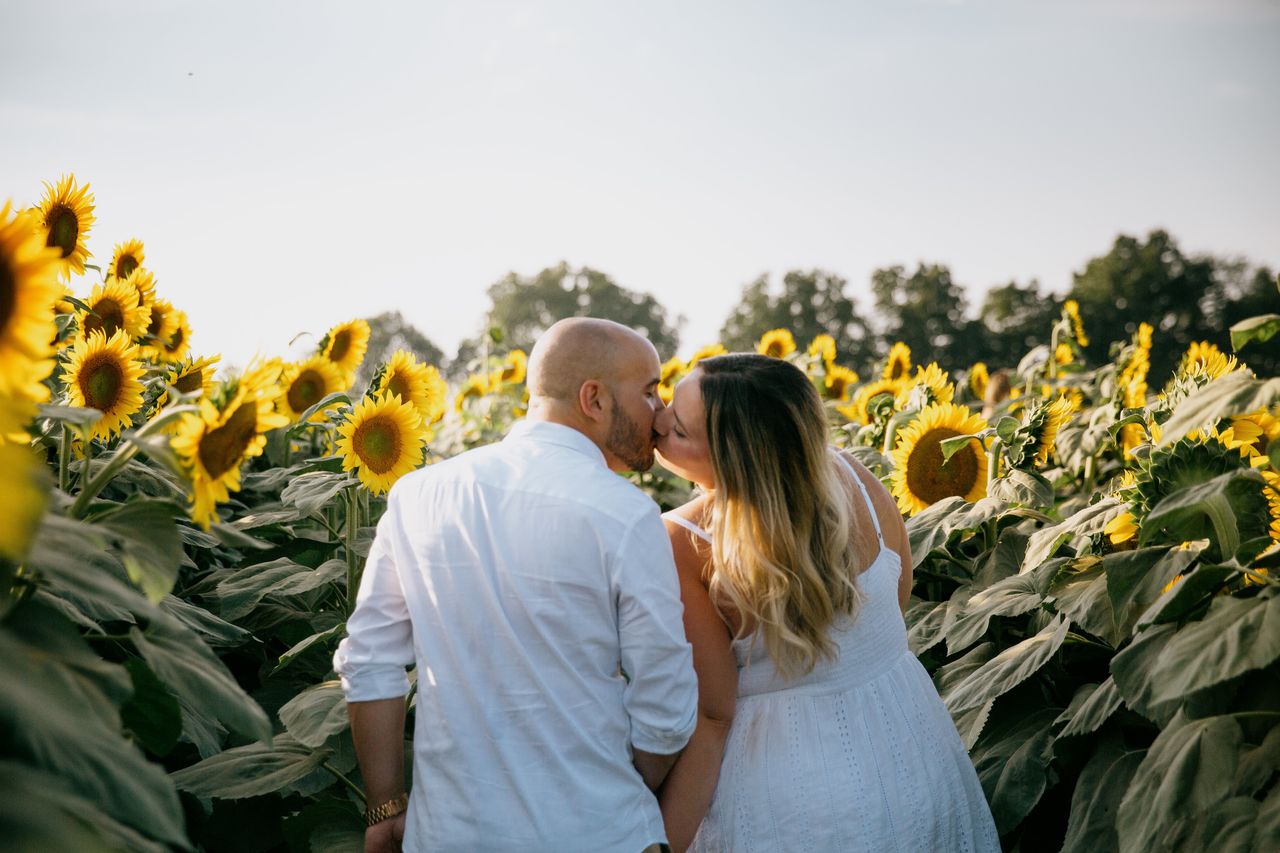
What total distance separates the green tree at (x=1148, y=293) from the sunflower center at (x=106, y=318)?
3590 cm

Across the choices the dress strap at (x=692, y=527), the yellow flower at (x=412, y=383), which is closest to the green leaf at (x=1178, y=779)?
the dress strap at (x=692, y=527)

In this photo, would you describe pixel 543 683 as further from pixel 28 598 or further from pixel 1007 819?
pixel 1007 819

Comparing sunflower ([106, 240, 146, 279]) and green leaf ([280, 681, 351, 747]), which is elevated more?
sunflower ([106, 240, 146, 279])

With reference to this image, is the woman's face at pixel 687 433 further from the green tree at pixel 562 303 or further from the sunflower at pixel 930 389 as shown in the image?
the green tree at pixel 562 303

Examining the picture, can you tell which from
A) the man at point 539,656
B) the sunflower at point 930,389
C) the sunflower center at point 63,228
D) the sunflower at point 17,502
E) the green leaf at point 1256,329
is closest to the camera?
the sunflower at point 17,502

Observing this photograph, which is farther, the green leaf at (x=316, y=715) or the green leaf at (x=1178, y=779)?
the green leaf at (x=316, y=715)

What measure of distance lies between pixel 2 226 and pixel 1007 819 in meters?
2.62

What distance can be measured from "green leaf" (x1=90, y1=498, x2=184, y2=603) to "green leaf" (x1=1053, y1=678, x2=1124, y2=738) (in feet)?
6.95

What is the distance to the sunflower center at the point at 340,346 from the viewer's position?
15.2 feet

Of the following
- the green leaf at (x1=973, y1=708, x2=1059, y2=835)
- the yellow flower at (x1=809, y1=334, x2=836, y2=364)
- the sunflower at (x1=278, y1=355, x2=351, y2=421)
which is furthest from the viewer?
the yellow flower at (x1=809, y1=334, x2=836, y2=364)

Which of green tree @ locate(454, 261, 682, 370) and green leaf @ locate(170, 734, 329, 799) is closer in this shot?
green leaf @ locate(170, 734, 329, 799)

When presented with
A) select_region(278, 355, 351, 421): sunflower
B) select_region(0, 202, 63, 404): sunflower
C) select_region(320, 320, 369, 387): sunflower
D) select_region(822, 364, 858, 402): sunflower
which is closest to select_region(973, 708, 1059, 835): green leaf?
select_region(0, 202, 63, 404): sunflower

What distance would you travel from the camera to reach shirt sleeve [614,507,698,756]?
2.12 m

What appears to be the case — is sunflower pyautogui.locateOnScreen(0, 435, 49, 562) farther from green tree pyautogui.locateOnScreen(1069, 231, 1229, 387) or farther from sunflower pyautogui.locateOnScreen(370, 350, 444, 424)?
green tree pyautogui.locateOnScreen(1069, 231, 1229, 387)
